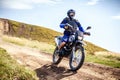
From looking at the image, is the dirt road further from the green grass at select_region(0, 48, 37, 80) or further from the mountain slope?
the mountain slope

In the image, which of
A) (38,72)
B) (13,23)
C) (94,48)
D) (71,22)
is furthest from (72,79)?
(13,23)

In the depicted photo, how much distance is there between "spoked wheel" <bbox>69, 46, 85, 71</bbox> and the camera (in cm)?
873

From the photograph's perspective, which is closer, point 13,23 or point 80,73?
point 80,73

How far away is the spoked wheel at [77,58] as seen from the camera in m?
8.73

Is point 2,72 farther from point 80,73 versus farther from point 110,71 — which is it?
point 110,71

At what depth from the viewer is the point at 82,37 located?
906cm

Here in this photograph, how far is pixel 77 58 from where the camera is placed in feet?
29.8

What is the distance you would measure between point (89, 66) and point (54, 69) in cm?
195

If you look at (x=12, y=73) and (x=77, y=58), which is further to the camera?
(x=77, y=58)

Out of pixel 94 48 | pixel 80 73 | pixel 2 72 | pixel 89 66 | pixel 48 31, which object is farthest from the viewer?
pixel 48 31

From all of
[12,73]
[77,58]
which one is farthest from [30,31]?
[12,73]

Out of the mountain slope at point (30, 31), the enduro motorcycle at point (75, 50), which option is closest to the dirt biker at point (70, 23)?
the enduro motorcycle at point (75, 50)

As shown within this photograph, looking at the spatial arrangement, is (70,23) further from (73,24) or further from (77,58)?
(77,58)

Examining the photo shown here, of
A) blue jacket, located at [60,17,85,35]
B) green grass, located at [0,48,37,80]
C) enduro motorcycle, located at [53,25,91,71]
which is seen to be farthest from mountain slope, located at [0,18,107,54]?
green grass, located at [0,48,37,80]
